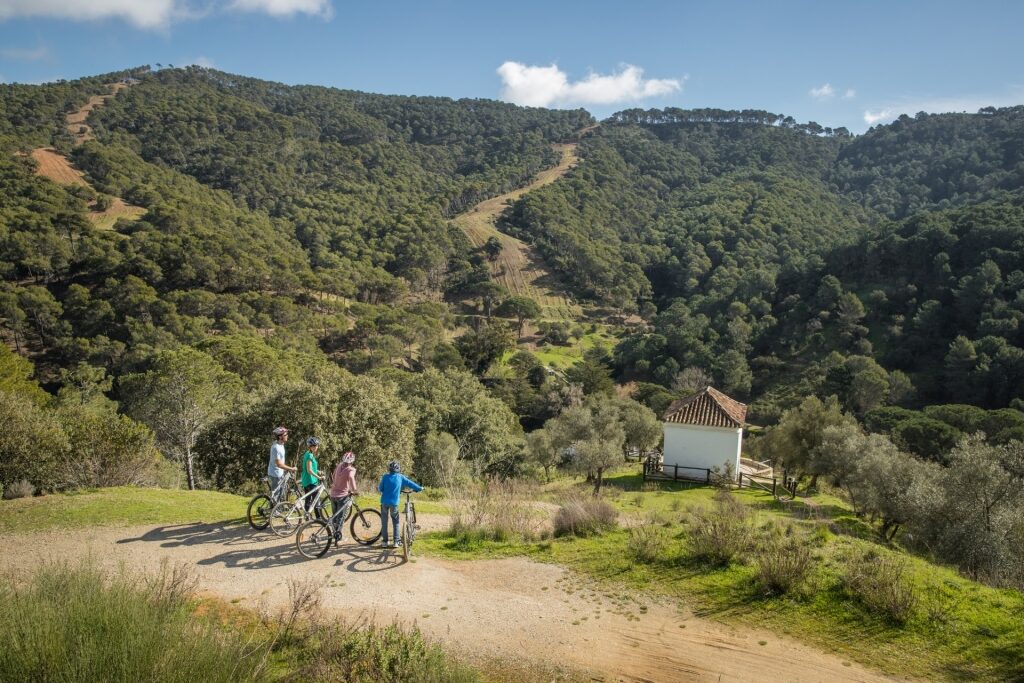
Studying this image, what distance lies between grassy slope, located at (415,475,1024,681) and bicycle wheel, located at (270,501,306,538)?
7.70 ft

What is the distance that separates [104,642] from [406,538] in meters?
5.42

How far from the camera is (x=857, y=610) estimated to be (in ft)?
25.5

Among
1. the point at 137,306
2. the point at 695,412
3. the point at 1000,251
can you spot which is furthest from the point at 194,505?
the point at 1000,251

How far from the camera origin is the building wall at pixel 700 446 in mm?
23766

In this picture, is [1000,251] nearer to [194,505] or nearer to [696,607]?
[696,607]

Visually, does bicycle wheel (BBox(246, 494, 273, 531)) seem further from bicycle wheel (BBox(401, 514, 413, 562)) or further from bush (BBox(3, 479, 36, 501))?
bush (BBox(3, 479, 36, 501))

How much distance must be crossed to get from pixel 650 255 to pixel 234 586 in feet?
373

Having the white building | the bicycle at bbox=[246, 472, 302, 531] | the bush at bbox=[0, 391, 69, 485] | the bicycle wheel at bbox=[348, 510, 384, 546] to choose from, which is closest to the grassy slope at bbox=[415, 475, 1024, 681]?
the bicycle wheel at bbox=[348, 510, 384, 546]

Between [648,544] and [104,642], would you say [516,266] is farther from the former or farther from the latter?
[104,642]

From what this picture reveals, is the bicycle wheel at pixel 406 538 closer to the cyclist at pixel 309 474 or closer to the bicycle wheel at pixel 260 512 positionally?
the cyclist at pixel 309 474

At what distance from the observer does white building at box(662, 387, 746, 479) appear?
23781 millimetres

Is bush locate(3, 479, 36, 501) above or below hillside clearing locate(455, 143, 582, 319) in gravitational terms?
below

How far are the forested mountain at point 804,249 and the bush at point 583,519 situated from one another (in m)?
49.5

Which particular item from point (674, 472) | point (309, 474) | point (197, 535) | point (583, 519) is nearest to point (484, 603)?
point (583, 519)
